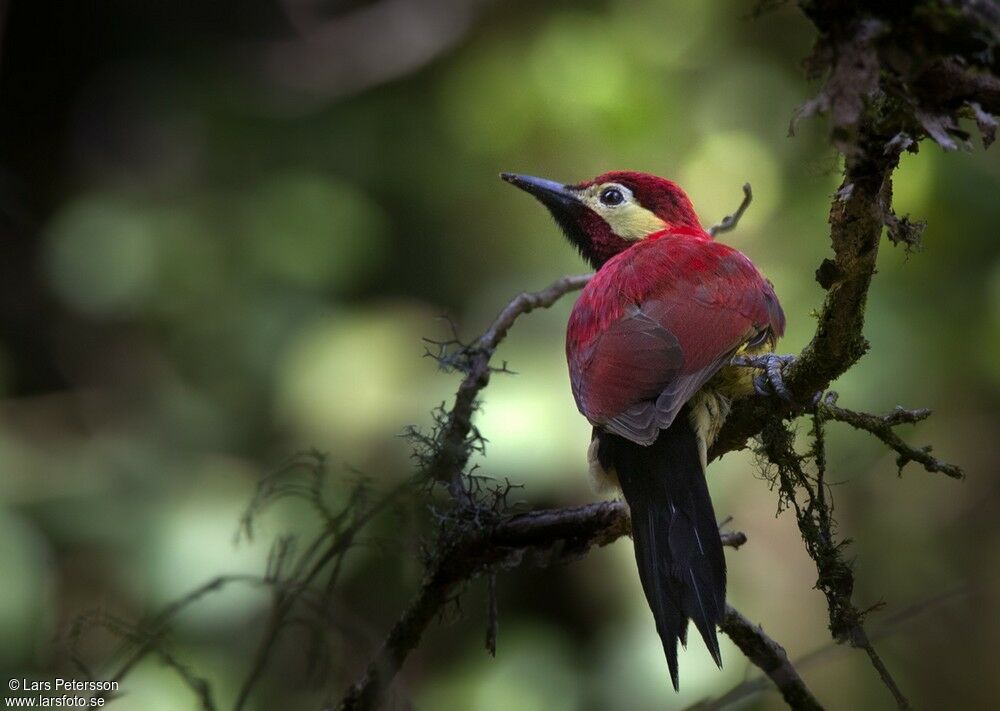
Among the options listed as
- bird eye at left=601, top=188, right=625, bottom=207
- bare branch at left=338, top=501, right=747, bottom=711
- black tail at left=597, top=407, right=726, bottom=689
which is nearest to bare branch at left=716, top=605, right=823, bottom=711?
black tail at left=597, top=407, right=726, bottom=689

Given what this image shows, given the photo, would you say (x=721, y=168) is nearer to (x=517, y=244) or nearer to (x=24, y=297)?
(x=517, y=244)

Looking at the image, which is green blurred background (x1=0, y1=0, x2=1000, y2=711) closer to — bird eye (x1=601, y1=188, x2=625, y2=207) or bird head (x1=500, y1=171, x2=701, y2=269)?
bird head (x1=500, y1=171, x2=701, y2=269)

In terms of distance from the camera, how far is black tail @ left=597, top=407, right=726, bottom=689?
198 centimetres

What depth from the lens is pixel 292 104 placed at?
15.9 ft

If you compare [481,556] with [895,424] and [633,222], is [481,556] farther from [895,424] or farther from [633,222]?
[633,222]

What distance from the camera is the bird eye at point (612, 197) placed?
10.5ft

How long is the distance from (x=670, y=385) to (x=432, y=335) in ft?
6.84

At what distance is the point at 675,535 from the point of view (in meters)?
2.08

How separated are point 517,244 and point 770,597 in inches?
61.0

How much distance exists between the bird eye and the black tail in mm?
1105

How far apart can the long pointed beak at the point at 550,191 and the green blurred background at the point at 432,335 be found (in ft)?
1.64

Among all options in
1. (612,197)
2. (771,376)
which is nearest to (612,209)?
(612,197)
